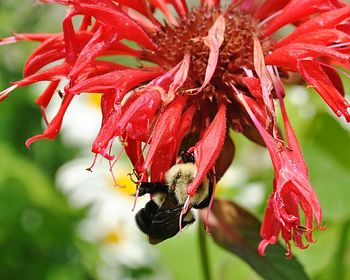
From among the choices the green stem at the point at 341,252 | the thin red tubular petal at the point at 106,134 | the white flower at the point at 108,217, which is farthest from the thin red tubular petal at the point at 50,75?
the white flower at the point at 108,217

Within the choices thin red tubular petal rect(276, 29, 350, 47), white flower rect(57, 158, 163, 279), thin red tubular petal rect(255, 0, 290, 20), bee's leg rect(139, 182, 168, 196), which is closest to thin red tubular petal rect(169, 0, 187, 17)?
thin red tubular petal rect(255, 0, 290, 20)

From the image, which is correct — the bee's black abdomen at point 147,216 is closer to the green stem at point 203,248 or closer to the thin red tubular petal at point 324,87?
the green stem at point 203,248

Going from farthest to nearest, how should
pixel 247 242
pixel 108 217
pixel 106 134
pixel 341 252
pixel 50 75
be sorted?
pixel 108 217 < pixel 341 252 < pixel 247 242 < pixel 50 75 < pixel 106 134

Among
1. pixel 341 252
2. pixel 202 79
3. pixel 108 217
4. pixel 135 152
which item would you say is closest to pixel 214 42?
pixel 202 79

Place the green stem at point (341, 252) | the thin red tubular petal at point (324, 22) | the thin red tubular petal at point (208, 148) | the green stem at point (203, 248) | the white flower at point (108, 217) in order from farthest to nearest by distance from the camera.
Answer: the white flower at point (108, 217) < the green stem at point (341, 252) < the green stem at point (203, 248) < the thin red tubular petal at point (324, 22) < the thin red tubular petal at point (208, 148)

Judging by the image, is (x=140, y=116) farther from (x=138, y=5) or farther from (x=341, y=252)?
(x=341, y=252)

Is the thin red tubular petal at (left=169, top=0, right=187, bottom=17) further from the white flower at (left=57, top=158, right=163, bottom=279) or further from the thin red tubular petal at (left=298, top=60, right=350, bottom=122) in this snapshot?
the white flower at (left=57, top=158, right=163, bottom=279)

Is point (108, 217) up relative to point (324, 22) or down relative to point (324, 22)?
down
